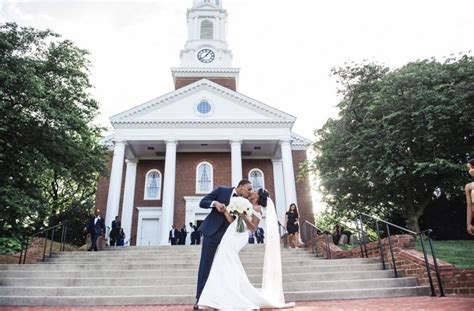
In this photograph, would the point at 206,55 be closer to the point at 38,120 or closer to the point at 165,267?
the point at 38,120

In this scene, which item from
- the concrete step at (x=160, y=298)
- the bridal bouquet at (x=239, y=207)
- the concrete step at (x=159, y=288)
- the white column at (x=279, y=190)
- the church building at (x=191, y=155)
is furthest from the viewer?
the white column at (x=279, y=190)

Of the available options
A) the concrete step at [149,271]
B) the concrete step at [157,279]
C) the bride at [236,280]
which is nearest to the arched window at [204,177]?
the concrete step at [149,271]

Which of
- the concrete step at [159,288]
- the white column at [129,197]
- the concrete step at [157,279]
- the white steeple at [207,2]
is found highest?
the white steeple at [207,2]

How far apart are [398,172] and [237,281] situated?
1216 centimetres

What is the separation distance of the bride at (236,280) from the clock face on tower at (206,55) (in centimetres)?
2857

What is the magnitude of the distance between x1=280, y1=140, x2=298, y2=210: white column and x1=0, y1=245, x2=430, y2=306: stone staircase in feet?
38.6

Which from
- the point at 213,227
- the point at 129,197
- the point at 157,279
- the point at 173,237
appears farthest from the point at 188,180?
the point at 213,227

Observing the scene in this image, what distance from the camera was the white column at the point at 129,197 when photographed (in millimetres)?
22266

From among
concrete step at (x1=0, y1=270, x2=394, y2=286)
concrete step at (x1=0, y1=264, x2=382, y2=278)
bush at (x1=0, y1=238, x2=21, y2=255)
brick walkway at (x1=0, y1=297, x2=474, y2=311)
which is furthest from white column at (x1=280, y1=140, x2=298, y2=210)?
brick walkway at (x1=0, y1=297, x2=474, y2=311)

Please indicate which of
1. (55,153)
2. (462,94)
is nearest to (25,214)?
(55,153)

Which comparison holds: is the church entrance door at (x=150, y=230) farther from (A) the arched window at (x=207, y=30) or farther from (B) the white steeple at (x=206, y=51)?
(A) the arched window at (x=207, y=30)

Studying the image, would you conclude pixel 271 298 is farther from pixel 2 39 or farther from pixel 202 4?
pixel 202 4

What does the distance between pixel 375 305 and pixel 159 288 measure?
4.00m

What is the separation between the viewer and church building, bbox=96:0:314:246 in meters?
21.9
